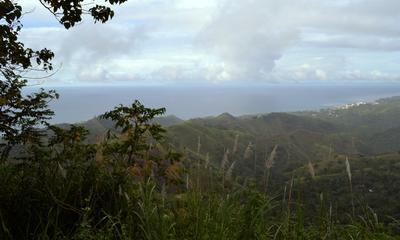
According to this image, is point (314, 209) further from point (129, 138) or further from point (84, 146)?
point (84, 146)

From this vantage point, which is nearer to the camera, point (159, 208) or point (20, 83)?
point (159, 208)

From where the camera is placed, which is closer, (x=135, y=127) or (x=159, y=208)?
(x=159, y=208)

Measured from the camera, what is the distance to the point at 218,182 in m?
4.88

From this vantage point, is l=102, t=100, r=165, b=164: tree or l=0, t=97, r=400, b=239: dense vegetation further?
l=102, t=100, r=165, b=164: tree

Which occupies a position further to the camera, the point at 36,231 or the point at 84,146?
the point at 84,146

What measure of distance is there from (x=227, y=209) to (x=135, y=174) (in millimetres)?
1659

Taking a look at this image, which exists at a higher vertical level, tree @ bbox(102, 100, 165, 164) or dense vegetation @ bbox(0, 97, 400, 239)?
tree @ bbox(102, 100, 165, 164)

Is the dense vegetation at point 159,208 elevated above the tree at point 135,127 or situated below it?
below

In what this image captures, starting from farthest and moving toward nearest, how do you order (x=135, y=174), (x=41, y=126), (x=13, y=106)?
(x=41, y=126) → (x=13, y=106) → (x=135, y=174)

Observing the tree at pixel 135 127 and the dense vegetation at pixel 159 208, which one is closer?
the dense vegetation at pixel 159 208

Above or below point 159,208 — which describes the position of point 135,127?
above

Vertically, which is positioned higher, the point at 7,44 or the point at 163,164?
the point at 7,44

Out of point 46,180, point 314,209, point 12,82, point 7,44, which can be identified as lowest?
point 314,209

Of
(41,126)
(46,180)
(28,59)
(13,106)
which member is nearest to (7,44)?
(28,59)
